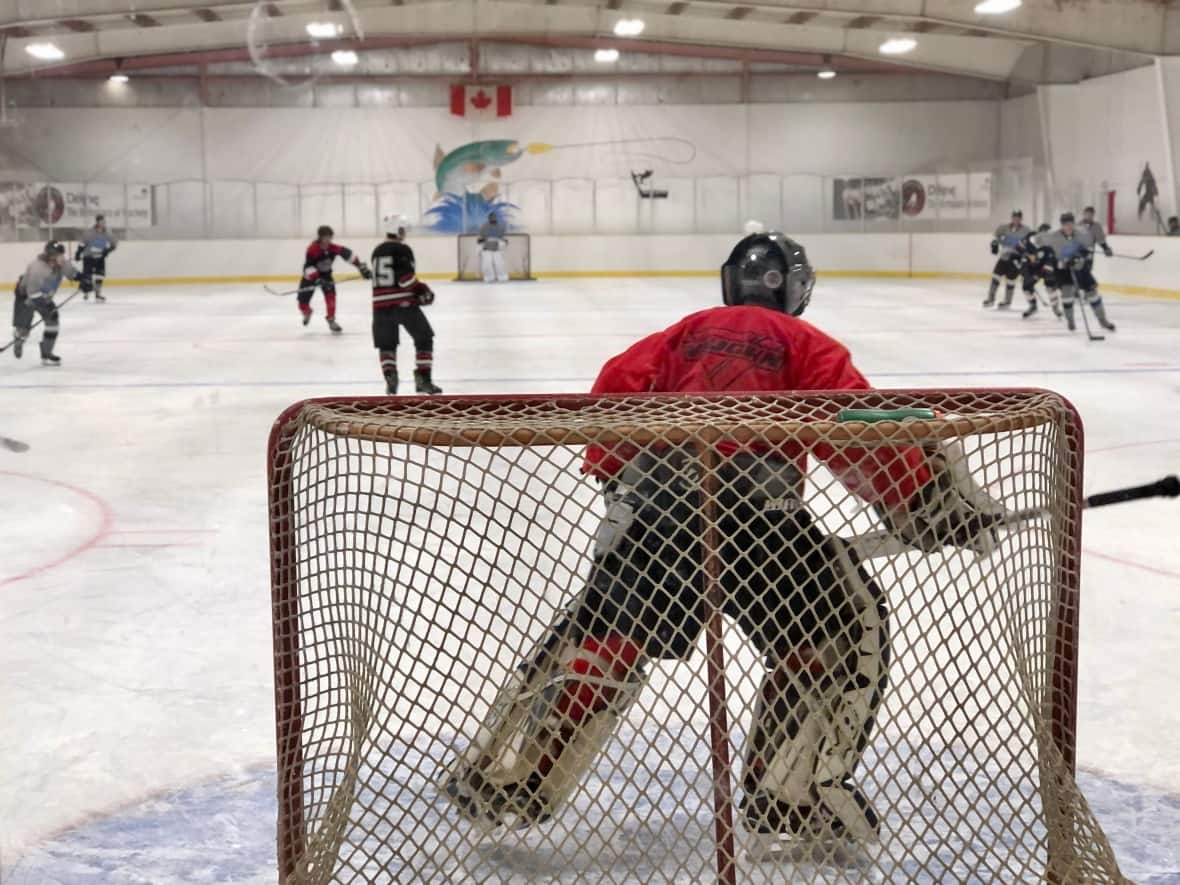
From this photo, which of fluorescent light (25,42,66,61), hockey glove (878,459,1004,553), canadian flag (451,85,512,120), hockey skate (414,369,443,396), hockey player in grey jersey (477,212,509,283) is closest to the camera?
hockey glove (878,459,1004,553)

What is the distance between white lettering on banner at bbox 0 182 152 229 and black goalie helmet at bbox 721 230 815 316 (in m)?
19.8

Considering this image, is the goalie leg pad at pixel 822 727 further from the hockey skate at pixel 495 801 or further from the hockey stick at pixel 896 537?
the hockey skate at pixel 495 801

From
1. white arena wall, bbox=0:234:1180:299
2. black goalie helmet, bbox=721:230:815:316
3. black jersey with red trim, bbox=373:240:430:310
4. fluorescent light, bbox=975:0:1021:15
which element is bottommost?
black goalie helmet, bbox=721:230:815:316

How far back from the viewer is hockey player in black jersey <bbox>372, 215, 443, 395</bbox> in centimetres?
805

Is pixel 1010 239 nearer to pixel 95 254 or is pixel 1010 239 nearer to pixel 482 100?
pixel 95 254

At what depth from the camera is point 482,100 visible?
2366 centimetres

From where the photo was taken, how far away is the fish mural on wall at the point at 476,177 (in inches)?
904

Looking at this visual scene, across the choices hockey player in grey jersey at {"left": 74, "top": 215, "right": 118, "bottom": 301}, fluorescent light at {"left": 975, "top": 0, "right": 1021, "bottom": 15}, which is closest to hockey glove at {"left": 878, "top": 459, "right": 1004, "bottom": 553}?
fluorescent light at {"left": 975, "top": 0, "right": 1021, "bottom": 15}

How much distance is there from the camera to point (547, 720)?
6.77 feet

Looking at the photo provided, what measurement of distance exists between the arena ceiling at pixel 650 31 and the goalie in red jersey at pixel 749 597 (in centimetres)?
1509

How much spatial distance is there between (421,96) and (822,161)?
6.54 m

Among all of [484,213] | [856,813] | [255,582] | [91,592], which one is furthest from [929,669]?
[484,213]

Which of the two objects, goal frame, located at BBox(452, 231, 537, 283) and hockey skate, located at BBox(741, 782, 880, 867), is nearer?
hockey skate, located at BBox(741, 782, 880, 867)

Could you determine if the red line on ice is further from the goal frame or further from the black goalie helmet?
the goal frame
